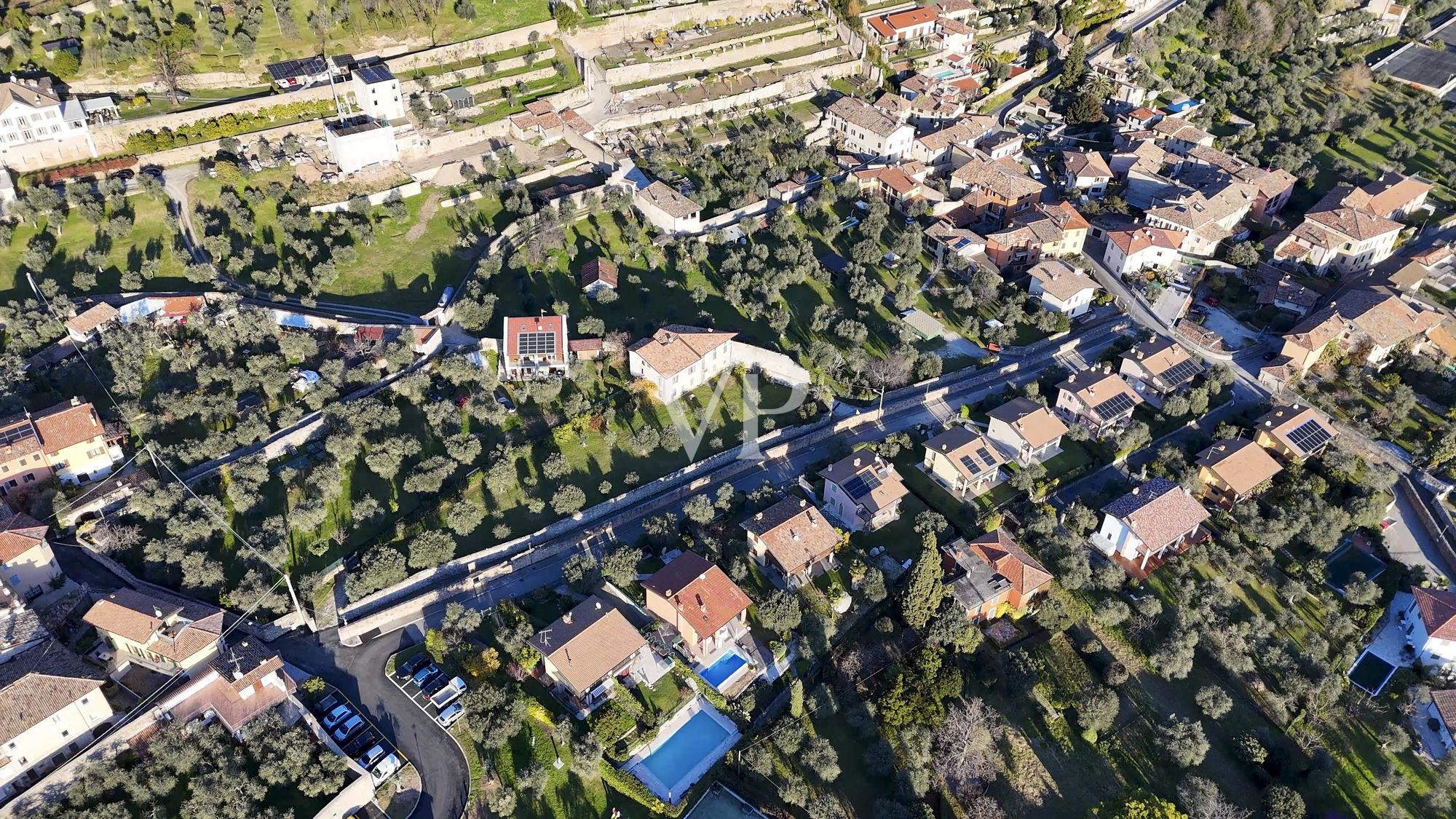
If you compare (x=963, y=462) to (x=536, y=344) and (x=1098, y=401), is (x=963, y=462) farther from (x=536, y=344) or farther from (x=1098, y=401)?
(x=536, y=344)

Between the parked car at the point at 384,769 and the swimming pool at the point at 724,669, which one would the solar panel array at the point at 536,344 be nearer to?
the swimming pool at the point at 724,669

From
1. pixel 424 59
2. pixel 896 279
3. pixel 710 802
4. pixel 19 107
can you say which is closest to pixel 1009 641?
pixel 710 802

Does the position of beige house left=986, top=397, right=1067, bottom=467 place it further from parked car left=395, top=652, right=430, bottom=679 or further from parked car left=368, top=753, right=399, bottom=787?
parked car left=368, top=753, right=399, bottom=787

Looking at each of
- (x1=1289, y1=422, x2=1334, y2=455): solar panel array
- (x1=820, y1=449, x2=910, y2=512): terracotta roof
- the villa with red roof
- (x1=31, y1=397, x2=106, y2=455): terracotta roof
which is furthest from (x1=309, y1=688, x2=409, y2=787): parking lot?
(x1=1289, y1=422, x2=1334, y2=455): solar panel array

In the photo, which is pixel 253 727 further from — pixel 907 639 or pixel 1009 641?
pixel 1009 641

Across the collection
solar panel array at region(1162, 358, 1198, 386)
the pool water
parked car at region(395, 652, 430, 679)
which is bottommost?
the pool water

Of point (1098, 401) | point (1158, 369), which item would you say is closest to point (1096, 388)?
point (1098, 401)
